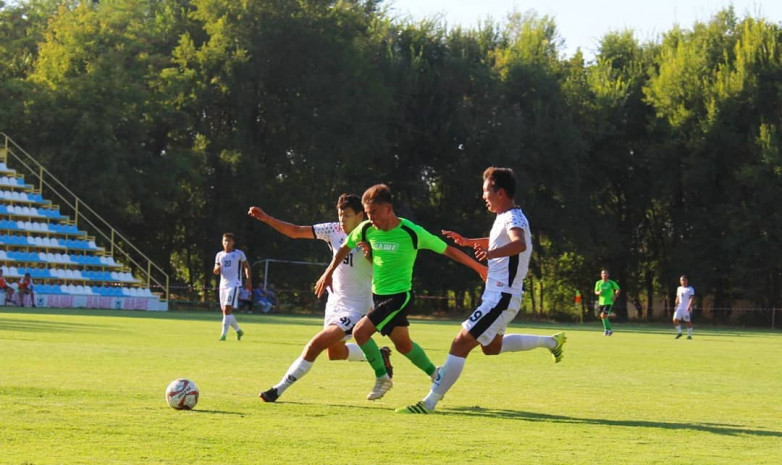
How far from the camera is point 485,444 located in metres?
8.63

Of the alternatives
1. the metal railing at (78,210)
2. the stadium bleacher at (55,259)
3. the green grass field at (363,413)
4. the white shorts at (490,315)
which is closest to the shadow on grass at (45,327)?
the green grass field at (363,413)

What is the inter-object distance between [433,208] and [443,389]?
163 feet

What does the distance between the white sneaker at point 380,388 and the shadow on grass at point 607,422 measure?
875mm

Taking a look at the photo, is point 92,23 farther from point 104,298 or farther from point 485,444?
point 485,444

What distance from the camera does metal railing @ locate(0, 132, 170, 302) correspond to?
51.1 m

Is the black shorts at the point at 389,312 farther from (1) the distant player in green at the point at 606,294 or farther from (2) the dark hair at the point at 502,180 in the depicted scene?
(1) the distant player in green at the point at 606,294

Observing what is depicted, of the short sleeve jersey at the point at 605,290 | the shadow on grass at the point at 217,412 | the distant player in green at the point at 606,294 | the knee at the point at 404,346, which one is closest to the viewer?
the shadow on grass at the point at 217,412

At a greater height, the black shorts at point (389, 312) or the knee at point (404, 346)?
the black shorts at point (389, 312)

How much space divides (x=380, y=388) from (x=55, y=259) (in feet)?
129

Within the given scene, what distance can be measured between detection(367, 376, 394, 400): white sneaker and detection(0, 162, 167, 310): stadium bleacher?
3625 cm

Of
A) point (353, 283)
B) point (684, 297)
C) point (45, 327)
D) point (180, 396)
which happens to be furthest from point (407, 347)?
point (684, 297)

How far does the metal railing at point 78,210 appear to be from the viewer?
51125 mm

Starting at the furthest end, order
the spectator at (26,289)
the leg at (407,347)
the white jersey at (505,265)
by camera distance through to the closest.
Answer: the spectator at (26,289), the leg at (407,347), the white jersey at (505,265)

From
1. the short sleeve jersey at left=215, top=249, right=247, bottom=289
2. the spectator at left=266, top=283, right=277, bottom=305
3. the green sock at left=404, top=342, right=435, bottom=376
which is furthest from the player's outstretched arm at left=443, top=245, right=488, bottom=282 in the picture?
the spectator at left=266, top=283, right=277, bottom=305
